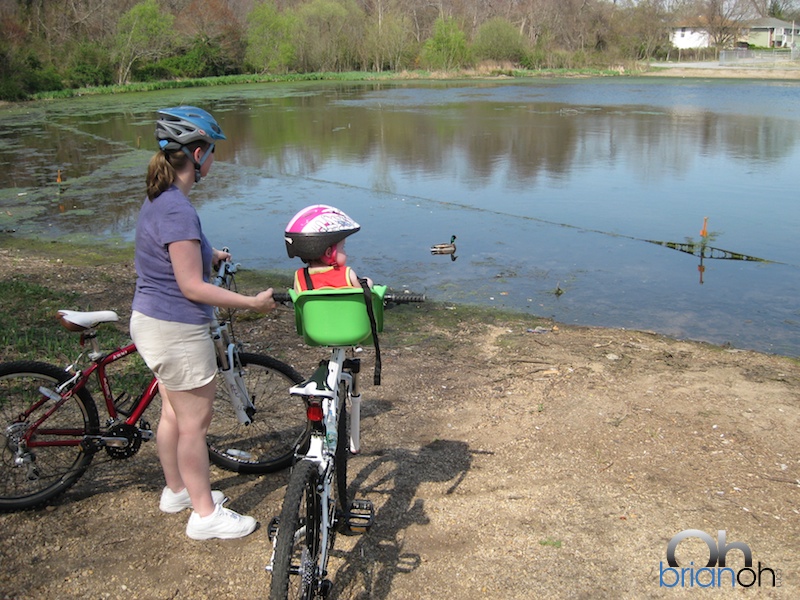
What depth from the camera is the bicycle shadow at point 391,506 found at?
10.8 feet

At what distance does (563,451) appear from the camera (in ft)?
14.8

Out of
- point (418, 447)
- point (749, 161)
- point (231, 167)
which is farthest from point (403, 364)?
point (749, 161)

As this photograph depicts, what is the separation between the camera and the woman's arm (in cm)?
295

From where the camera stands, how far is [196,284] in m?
2.98

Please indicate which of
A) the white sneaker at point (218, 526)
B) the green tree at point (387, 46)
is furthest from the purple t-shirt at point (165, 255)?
the green tree at point (387, 46)

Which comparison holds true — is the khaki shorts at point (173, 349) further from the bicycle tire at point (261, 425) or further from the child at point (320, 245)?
the bicycle tire at point (261, 425)

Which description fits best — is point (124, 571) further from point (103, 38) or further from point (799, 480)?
point (103, 38)

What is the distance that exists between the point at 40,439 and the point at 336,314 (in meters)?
1.86

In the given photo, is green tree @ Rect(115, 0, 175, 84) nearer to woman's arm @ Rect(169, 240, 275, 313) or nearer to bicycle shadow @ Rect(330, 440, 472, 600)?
bicycle shadow @ Rect(330, 440, 472, 600)

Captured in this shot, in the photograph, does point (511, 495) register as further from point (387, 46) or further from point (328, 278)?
point (387, 46)

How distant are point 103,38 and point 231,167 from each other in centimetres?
5014

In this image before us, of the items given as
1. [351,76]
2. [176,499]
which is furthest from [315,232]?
[351,76]

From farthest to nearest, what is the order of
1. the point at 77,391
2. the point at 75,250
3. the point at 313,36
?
the point at 313,36
the point at 75,250
the point at 77,391

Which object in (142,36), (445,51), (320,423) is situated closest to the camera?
(320,423)
